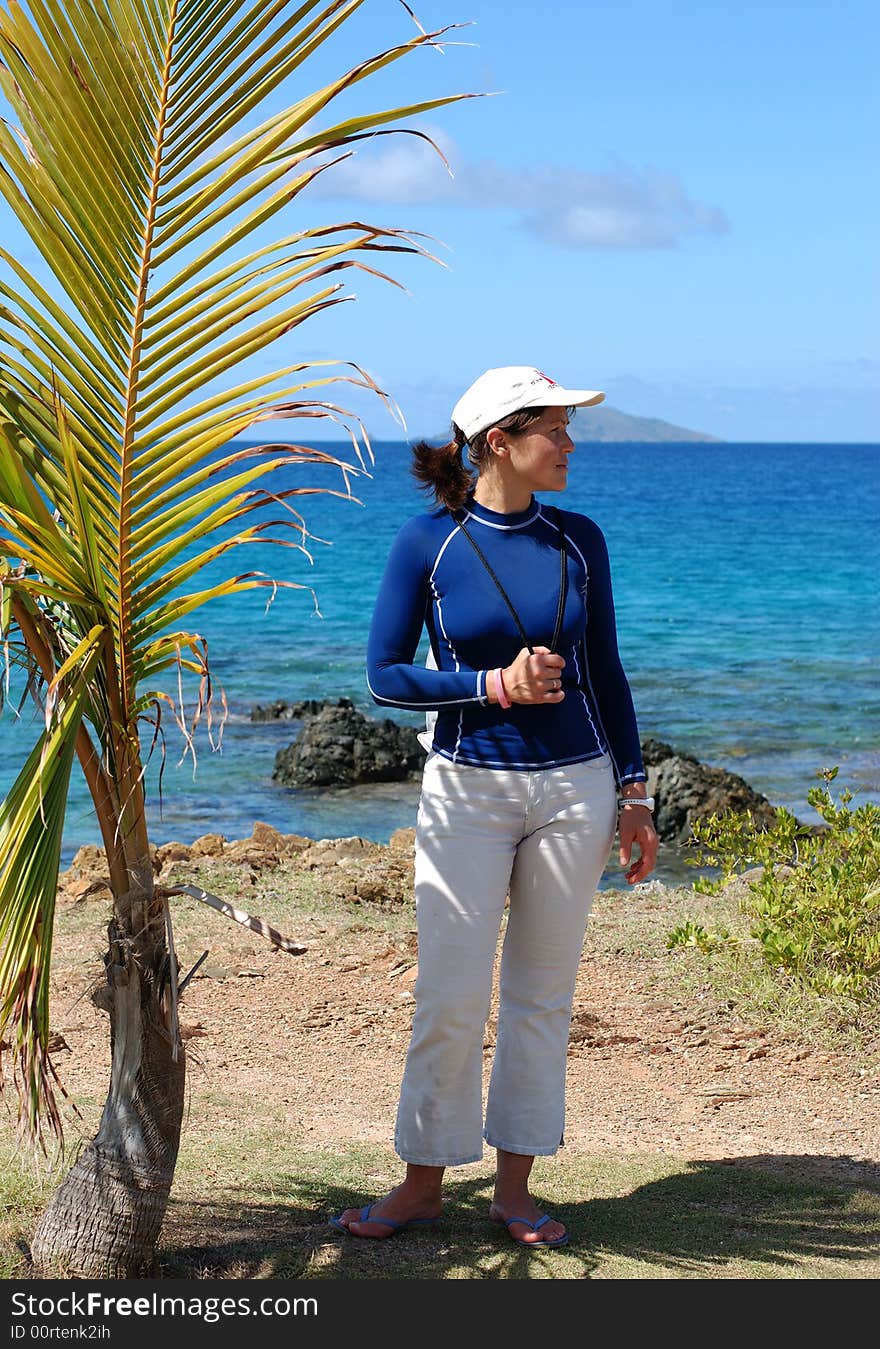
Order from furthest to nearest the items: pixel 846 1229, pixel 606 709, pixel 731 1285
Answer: pixel 846 1229 < pixel 606 709 < pixel 731 1285

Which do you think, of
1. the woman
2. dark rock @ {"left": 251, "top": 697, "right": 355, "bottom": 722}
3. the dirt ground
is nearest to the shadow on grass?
the woman

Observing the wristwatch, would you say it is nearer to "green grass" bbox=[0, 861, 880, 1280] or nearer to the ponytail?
the ponytail

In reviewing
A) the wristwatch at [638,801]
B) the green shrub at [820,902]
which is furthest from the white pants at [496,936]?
the green shrub at [820,902]

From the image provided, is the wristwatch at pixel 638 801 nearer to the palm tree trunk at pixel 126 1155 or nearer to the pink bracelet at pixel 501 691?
the pink bracelet at pixel 501 691

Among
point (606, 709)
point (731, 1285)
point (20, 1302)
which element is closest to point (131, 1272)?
point (20, 1302)

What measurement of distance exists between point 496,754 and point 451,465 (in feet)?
2.44

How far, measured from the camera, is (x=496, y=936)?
364 cm

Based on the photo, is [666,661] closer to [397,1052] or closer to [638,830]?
[397,1052]

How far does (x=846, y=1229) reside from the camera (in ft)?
13.3

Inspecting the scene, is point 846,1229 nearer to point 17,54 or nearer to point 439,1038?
point 439,1038

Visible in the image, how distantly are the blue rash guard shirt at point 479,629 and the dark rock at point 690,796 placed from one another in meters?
7.88

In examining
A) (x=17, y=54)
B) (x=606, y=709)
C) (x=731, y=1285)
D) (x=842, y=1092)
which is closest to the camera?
(x=17, y=54)

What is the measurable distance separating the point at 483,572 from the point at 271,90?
1.20m

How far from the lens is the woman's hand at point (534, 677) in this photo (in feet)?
11.0
